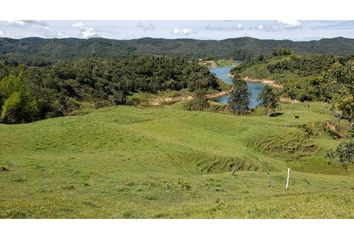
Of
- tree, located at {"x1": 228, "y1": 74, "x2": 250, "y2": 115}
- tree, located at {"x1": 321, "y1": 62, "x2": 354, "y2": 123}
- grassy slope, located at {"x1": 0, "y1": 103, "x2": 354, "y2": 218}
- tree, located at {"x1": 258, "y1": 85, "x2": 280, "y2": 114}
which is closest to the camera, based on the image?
grassy slope, located at {"x1": 0, "y1": 103, "x2": 354, "y2": 218}

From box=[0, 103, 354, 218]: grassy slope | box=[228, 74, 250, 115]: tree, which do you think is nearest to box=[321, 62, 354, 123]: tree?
box=[0, 103, 354, 218]: grassy slope

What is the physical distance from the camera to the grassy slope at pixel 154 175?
15.7 metres

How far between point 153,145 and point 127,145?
9.21 ft

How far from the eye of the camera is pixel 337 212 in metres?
14.3

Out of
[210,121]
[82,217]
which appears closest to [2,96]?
[210,121]

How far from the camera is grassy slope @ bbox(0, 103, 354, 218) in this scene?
51.4 ft

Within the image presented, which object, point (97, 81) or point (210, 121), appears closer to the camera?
point (210, 121)

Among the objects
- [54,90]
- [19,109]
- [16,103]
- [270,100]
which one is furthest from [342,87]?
[54,90]

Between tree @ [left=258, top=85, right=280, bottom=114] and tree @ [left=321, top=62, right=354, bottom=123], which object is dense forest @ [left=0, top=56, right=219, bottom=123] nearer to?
tree @ [left=258, top=85, right=280, bottom=114]

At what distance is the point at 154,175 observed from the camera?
2816 centimetres

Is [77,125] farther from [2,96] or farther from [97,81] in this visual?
[97,81]

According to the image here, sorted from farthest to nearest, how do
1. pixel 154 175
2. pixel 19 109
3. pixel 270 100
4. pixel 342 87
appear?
pixel 270 100, pixel 19 109, pixel 154 175, pixel 342 87

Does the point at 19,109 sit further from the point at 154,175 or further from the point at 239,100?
the point at 239,100

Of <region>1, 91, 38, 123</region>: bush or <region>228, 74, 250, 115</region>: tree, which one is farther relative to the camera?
<region>228, 74, 250, 115</region>: tree
